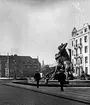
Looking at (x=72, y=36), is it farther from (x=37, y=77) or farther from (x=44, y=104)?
(x=44, y=104)

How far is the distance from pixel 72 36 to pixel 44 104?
7205 centimetres

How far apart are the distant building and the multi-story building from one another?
5843 cm

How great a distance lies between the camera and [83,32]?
73.6m

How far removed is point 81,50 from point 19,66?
7347 centimetres

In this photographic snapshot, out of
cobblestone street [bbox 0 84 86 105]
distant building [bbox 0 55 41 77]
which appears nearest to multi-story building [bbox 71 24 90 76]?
cobblestone street [bbox 0 84 86 105]

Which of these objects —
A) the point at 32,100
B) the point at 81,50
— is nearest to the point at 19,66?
the point at 81,50

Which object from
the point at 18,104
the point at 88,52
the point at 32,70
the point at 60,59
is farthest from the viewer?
the point at 32,70

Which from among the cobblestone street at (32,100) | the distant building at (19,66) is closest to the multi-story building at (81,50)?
the cobblestone street at (32,100)

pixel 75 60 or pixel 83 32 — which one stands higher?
pixel 83 32

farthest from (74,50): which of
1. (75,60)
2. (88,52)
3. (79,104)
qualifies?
(79,104)

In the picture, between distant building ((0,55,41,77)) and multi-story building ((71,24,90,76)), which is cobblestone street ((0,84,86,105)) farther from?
distant building ((0,55,41,77))

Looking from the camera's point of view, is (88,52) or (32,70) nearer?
(88,52)

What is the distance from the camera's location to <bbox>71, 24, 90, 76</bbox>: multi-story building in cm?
6962

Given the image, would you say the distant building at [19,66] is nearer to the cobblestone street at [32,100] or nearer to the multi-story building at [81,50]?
the multi-story building at [81,50]
